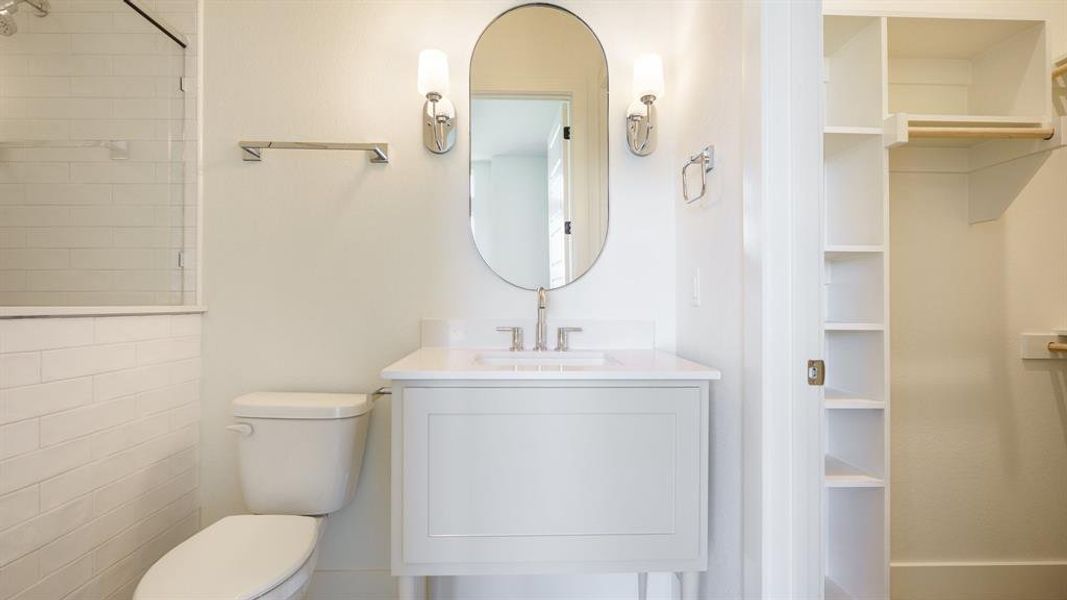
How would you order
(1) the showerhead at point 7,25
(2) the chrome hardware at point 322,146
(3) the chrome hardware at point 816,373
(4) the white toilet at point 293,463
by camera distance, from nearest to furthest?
(3) the chrome hardware at point 816,373, (1) the showerhead at point 7,25, (4) the white toilet at point 293,463, (2) the chrome hardware at point 322,146

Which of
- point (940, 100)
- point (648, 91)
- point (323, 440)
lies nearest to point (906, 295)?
point (940, 100)

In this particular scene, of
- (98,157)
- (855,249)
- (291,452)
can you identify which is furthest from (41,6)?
(855,249)

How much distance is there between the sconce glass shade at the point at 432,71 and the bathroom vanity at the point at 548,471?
99cm

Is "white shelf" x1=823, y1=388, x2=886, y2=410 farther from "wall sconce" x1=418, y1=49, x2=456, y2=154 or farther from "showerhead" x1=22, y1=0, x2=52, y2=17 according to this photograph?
"showerhead" x1=22, y1=0, x2=52, y2=17

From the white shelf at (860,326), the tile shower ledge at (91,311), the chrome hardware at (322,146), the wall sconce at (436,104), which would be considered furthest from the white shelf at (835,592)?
the tile shower ledge at (91,311)

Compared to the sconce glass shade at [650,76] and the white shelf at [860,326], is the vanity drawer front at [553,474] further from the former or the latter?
the sconce glass shade at [650,76]

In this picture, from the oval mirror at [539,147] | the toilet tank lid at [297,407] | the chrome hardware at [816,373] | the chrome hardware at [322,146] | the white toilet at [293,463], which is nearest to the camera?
the chrome hardware at [816,373]

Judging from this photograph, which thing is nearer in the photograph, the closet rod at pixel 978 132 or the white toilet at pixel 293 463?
the white toilet at pixel 293 463

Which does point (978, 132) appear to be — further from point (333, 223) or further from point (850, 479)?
point (333, 223)

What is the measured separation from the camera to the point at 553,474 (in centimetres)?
122

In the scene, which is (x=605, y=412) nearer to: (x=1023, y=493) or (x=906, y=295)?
(x=906, y=295)

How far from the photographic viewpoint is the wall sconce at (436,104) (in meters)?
1.68

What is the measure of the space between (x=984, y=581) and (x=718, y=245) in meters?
1.66

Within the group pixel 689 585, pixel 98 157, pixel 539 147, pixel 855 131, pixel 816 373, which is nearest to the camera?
pixel 816 373
